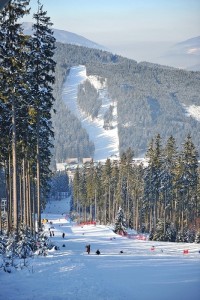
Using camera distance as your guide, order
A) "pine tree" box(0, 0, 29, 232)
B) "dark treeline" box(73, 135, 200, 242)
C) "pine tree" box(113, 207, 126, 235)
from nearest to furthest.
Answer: "pine tree" box(0, 0, 29, 232)
"dark treeline" box(73, 135, 200, 242)
"pine tree" box(113, 207, 126, 235)

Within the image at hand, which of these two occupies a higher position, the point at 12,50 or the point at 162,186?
the point at 12,50

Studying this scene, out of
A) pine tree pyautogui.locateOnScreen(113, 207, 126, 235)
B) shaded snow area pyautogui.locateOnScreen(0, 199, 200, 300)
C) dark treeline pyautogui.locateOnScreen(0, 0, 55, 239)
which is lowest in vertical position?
pine tree pyautogui.locateOnScreen(113, 207, 126, 235)

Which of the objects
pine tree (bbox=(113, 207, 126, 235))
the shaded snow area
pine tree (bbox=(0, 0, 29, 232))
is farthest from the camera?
pine tree (bbox=(113, 207, 126, 235))

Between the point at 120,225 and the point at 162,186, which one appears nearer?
the point at 120,225

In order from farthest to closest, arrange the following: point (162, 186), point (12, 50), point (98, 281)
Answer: point (162, 186)
point (12, 50)
point (98, 281)

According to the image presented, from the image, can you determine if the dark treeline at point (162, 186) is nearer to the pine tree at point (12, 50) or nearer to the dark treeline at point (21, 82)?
the dark treeline at point (21, 82)

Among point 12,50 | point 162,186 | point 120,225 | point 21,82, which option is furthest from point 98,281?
point 162,186

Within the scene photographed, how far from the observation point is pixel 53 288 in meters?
13.3

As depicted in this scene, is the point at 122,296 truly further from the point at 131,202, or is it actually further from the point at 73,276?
the point at 131,202

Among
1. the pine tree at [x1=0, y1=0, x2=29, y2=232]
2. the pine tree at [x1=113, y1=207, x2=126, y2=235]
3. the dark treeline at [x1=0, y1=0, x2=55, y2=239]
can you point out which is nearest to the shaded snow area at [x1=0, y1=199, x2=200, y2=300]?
the dark treeline at [x1=0, y1=0, x2=55, y2=239]

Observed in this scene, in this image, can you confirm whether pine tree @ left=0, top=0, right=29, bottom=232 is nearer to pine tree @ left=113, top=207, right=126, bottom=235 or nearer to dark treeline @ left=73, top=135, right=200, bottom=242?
dark treeline @ left=73, top=135, right=200, bottom=242

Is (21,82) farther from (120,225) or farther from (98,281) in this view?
(120,225)

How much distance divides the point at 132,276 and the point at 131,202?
71831 millimetres

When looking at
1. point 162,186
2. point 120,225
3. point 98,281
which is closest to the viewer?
point 98,281
